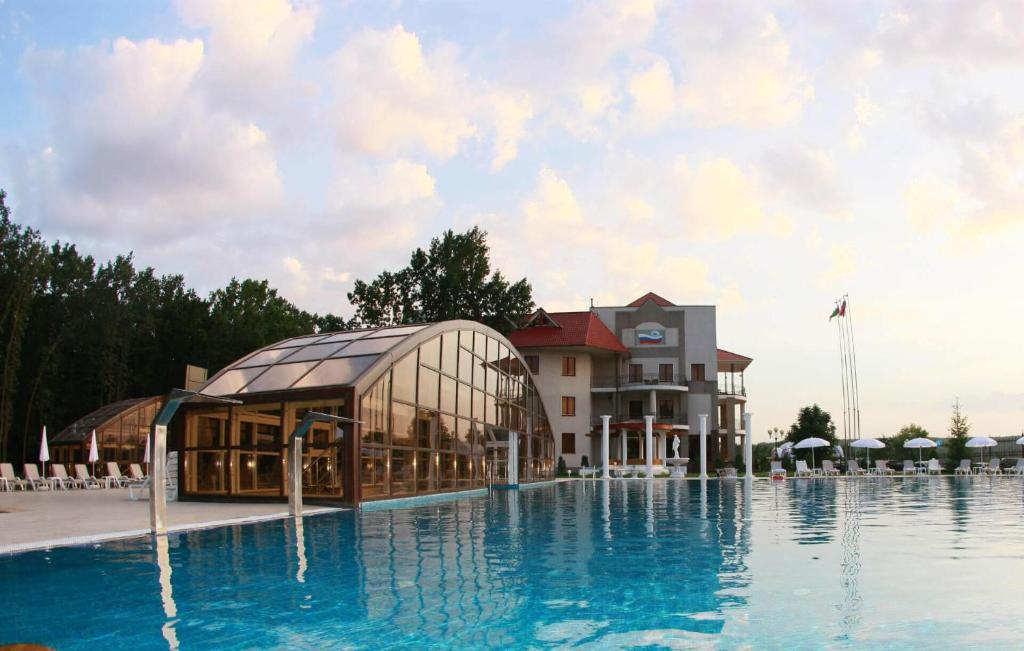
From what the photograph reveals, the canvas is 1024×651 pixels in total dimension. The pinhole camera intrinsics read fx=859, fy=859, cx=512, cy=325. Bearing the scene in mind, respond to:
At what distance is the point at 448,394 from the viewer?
75.7 feet

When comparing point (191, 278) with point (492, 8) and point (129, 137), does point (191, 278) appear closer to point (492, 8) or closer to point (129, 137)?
point (129, 137)

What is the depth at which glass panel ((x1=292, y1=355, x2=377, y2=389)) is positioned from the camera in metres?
18.7

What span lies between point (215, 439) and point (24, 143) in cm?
759

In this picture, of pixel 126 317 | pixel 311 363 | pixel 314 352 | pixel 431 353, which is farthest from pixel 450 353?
pixel 126 317

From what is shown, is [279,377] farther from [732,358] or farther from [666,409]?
[732,358]

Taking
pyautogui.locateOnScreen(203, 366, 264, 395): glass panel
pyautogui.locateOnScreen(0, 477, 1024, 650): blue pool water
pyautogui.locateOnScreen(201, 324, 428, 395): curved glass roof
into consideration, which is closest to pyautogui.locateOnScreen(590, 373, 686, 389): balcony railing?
pyautogui.locateOnScreen(201, 324, 428, 395): curved glass roof

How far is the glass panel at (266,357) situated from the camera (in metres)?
21.5

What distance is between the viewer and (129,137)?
2050 cm

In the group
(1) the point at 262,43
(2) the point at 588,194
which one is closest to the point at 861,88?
(2) the point at 588,194

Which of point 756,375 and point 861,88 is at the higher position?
point 861,88

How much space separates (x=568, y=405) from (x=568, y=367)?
2254 millimetres

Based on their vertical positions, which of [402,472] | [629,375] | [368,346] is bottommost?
[402,472]

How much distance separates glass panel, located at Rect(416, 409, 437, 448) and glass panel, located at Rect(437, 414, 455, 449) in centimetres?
35

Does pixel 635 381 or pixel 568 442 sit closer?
pixel 568 442
